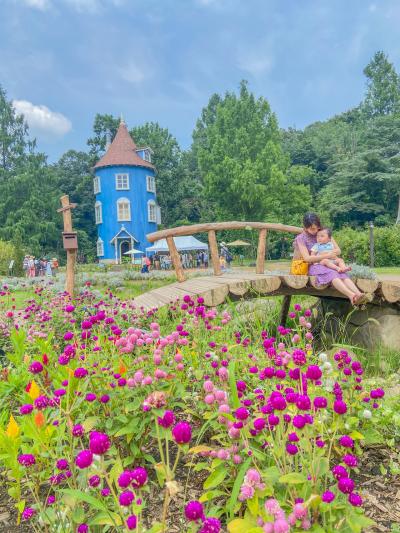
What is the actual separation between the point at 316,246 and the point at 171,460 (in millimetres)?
4023

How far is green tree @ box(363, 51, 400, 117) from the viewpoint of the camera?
141ft

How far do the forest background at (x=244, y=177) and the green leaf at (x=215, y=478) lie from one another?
21247 mm

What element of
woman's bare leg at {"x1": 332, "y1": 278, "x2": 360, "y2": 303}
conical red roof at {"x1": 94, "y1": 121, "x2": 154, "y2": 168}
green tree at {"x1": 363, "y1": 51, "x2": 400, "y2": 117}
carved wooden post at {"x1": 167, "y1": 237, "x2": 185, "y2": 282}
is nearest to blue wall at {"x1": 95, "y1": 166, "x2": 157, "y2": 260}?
conical red roof at {"x1": 94, "y1": 121, "x2": 154, "y2": 168}

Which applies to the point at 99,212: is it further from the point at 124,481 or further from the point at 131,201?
the point at 124,481

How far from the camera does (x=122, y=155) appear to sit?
35469mm

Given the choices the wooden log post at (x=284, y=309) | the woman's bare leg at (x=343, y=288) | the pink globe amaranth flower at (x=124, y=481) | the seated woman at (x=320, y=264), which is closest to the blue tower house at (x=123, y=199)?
the wooden log post at (x=284, y=309)

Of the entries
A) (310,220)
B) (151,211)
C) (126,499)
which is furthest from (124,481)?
(151,211)

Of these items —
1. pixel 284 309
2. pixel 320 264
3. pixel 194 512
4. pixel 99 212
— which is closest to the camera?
pixel 194 512

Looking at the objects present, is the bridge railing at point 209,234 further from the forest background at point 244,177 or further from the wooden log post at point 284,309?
the forest background at point 244,177

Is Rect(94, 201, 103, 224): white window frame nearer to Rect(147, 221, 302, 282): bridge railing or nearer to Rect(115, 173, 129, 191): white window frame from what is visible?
Rect(115, 173, 129, 191): white window frame

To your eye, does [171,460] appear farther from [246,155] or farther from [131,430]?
[246,155]

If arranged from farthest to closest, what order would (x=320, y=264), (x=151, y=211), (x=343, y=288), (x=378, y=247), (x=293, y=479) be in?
(x=151, y=211), (x=378, y=247), (x=320, y=264), (x=343, y=288), (x=293, y=479)

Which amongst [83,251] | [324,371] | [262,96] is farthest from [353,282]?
[83,251]

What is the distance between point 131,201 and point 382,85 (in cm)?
2819
